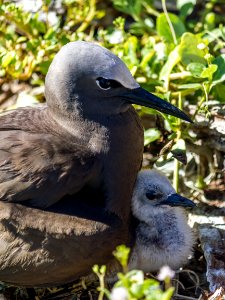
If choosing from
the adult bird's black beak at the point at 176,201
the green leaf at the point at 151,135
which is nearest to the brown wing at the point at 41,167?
the adult bird's black beak at the point at 176,201

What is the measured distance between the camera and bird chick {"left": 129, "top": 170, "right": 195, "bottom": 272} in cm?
395

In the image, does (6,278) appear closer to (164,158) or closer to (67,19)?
(164,158)

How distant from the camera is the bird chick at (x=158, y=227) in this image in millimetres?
3953

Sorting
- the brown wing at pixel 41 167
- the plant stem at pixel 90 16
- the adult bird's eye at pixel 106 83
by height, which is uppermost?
the adult bird's eye at pixel 106 83

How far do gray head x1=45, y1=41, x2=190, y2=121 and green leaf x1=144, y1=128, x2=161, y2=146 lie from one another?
595mm

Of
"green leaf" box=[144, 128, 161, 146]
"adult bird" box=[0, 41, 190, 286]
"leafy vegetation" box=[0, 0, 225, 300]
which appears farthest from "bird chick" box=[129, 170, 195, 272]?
"green leaf" box=[144, 128, 161, 146]

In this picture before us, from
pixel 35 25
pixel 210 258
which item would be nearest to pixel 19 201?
pixel 210 258

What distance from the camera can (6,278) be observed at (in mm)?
3680

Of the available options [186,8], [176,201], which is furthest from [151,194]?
[186,8]

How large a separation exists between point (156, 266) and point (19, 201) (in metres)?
0.73

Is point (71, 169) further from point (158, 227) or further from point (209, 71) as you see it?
point (209, 71)

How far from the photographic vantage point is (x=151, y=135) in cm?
452

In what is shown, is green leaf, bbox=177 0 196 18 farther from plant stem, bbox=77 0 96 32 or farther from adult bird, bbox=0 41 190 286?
adult bird, bbox=0 41 190 286

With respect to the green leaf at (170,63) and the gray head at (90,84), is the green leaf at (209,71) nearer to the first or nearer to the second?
the green leaf at (170,63)
